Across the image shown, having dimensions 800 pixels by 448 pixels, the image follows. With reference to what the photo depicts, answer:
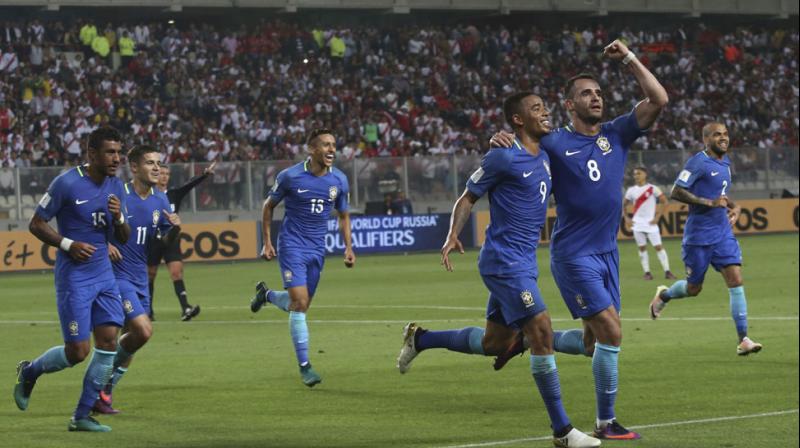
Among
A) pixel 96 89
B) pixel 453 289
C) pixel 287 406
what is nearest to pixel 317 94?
pixel 96 89

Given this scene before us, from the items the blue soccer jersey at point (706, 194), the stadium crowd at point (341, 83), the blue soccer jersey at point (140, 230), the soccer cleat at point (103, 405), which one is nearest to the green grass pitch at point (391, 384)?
the soccer cleat at point (103, 405)

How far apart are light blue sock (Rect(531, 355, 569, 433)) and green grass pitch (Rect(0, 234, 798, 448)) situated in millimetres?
307

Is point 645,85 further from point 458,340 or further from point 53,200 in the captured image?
point 53,200

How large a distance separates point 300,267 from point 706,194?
467 cm

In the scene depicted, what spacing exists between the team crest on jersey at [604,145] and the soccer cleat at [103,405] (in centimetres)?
444

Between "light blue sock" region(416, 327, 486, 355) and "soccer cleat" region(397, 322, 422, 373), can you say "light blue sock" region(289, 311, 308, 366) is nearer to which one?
"soccer cleat" region(397, 322, 422, 373)

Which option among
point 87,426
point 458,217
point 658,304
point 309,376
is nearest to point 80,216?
point 87,426

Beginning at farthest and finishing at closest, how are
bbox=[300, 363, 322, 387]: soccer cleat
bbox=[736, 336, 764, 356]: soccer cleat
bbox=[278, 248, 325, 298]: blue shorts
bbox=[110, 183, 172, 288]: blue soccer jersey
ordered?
bbox=[736, 336, 764, 356]: soccer cleat < bbox=[278, 248, 325, 298]: blue shorts < bbox=[300, 363, 322, 387]: soccer cleat < bbox=[110, 183, 172, 288]: blue soccer jersey

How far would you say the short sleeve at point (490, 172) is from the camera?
32.0 ft

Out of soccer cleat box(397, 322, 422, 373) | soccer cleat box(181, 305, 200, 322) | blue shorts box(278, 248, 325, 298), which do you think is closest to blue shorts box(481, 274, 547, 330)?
soccer cleat box(397, 322, 422, 373)

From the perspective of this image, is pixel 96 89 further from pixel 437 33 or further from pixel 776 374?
pixel 776 374

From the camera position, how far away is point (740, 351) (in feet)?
46.1

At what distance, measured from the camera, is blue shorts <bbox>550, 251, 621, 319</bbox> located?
9688 mm

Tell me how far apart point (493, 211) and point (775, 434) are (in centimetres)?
241
